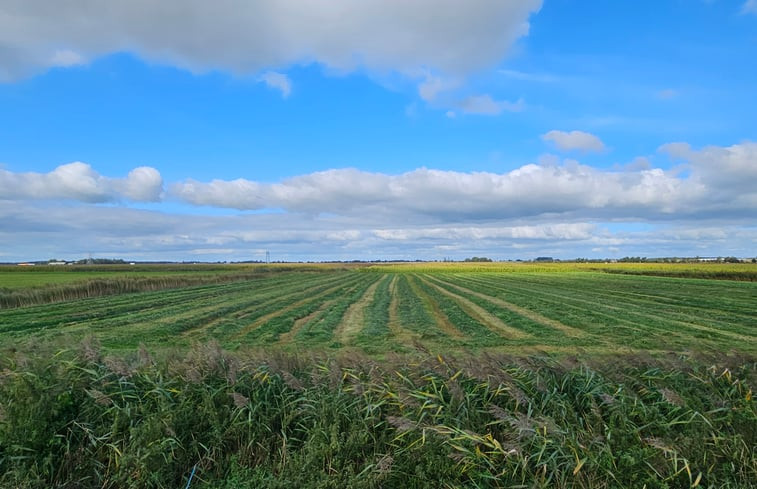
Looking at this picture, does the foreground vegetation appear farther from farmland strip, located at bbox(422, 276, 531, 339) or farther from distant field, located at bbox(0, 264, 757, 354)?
farmland strip, located at bbox(422, 276, 531, 339)

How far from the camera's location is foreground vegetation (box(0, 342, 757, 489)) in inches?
185

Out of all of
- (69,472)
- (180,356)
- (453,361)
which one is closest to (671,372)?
(453,361)

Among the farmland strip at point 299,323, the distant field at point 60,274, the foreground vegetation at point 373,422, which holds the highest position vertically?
the foreground vegetation at point 373,422

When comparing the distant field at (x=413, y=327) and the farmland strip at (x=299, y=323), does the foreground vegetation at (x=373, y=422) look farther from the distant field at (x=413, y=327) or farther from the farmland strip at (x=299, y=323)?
the farmland strip at (x=299, y=323)

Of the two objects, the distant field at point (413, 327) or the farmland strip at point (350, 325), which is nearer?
the distant field at point (413, 327)

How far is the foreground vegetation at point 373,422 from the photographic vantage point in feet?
15.4

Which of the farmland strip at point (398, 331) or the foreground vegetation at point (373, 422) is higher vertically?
the foreground vegetation at point (373, 422)

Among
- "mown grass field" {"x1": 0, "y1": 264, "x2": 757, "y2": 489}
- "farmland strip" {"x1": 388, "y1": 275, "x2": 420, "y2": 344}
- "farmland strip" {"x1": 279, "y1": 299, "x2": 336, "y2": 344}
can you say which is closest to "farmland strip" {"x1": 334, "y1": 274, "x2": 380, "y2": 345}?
"farmland strip" {"x1": 388, "y1": 275, "x2": 420, "y2": 344}

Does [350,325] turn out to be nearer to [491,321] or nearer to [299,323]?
[299,323]

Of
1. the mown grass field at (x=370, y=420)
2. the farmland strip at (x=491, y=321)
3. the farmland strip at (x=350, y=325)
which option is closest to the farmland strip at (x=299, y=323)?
the farmland strip at (x=350, y=325)

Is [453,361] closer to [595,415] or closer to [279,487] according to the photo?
[595,415]

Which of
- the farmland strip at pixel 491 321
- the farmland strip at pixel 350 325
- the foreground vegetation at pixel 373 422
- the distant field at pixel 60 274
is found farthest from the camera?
the distant field at pixel 60 274

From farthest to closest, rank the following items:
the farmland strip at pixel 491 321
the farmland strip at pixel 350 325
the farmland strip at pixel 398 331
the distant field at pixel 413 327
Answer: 1. the farmland strip at pixel 491 321
2. the farmland strip at pixel 350 325
3. the farmland strip at pixel 398 331
4. the distant field at pixel 413 327

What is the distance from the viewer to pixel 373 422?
17.4 ft
